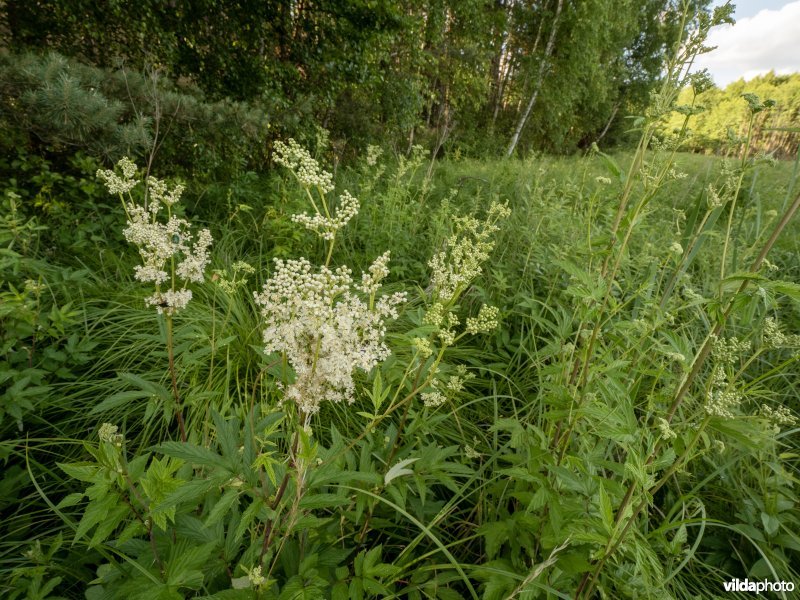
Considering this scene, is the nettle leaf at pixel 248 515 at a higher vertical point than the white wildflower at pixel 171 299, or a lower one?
lower

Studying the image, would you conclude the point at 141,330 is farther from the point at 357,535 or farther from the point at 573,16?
the point at 573,16

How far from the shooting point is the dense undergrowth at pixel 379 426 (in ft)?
3.86

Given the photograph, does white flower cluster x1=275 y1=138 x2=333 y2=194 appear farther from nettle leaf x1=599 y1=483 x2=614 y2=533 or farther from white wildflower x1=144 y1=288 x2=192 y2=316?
nettle leaf x1=599 y1=483 x2=614 y2=533

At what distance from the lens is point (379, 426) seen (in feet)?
7.85

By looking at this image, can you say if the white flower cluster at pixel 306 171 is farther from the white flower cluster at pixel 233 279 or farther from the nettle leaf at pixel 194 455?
the nettle leaf at pixel 194 455

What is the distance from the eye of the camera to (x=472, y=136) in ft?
47.6

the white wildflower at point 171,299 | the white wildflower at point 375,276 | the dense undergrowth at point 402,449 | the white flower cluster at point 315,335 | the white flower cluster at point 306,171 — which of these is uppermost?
the white flower cluster at point 306,171

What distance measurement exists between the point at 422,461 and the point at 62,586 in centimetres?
167

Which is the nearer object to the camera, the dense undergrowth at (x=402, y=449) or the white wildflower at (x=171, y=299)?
the dense undergrowth at (x=402, y=449)

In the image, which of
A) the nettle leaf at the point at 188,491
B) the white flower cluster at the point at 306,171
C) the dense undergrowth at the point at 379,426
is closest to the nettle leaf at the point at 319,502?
the dense undergrowth at the point at 379,426

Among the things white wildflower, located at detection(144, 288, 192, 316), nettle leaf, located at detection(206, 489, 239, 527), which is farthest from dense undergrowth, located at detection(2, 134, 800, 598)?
white wildflower, located at detection(144, 288, 192, 316)

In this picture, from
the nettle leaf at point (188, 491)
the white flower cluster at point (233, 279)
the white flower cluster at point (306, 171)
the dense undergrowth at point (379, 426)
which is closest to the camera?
the nettle leaf at point (188, 491)

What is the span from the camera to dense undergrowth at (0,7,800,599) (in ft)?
3.86

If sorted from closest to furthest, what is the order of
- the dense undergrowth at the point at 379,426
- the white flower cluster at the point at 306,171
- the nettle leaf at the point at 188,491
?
the nettle leaf at the point at 188,491
the dense undergrowth at the point at 379,426
the white flower cluster at the point at 306,171
